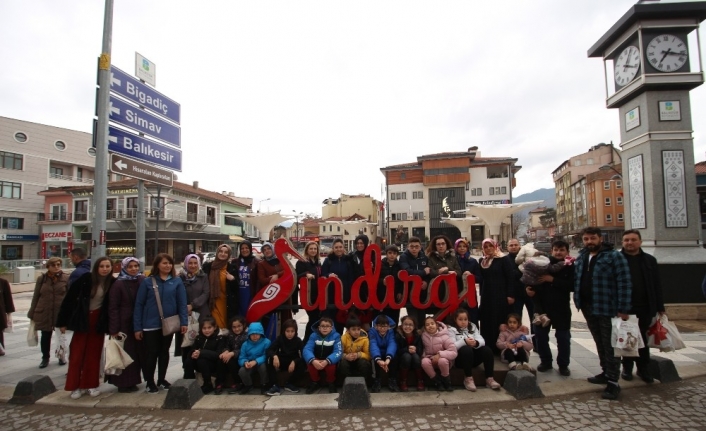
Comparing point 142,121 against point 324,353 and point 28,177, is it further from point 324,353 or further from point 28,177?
point 28,177

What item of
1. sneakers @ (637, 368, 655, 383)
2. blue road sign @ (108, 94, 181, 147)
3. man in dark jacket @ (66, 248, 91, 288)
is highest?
blue road sign @ (108, 94, 181, 147)

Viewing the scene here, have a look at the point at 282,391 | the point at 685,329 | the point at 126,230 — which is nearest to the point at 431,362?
the point at 282,391

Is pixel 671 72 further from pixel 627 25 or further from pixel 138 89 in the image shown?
pixel 138 89

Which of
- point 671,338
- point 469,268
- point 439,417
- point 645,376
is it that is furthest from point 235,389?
point 671,338

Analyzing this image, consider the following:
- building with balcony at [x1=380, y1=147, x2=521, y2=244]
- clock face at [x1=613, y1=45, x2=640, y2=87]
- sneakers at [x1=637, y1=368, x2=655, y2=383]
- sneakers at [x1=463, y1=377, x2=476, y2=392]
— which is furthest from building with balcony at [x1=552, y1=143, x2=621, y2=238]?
sneakers at [x1=463, y1=377, x2=476, y2=392]

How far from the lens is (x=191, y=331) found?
5.09 meters

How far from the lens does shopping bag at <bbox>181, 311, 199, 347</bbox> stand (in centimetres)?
500

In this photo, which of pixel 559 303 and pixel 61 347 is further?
pixel 61 347

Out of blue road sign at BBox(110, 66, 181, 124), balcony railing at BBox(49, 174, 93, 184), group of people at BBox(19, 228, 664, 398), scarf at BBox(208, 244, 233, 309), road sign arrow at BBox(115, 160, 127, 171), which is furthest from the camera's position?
balcony railing at BBox(49, 174, 93, 184)

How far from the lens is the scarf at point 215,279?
5516 millimetres

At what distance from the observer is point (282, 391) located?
4.82m

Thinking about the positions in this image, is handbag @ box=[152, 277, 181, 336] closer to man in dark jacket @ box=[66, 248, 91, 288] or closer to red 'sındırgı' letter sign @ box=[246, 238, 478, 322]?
red 'sındırgı' letter sign @ box=[246, 238, 478, 322]

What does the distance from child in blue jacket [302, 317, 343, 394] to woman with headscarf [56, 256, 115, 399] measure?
8.69ft

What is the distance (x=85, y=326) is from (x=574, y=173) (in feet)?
253
